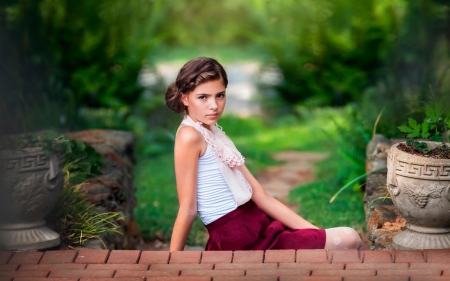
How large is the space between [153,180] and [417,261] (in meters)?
4.30

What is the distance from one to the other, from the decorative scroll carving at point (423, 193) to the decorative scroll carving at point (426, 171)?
0.05m

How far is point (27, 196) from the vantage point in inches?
133

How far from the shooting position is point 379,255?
10.4 feet

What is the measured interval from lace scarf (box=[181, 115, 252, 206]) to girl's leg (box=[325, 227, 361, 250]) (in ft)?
1.51

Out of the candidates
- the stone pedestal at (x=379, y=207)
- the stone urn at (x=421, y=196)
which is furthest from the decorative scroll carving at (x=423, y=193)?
the stone pedestal at (x=379, y=207)

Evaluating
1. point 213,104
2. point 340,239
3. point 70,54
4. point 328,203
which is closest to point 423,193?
point 340,239

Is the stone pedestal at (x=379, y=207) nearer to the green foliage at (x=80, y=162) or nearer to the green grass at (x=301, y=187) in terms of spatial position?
the green grass at (x=301, y=187)

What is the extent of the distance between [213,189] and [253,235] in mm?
310

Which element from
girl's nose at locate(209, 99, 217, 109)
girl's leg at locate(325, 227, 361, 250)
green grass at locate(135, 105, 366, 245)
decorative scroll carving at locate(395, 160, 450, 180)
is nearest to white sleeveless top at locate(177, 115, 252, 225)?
girl's nose at locate(209, 99, 217, 109)

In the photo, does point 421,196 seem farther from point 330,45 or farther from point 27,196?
point 330,45

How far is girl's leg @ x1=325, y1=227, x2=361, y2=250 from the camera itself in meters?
3.41

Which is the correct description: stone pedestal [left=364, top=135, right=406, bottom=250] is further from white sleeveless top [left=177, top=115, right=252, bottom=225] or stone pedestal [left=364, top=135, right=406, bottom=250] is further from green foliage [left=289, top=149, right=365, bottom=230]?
white sleeveless top [left=177, top=115, right=252, bottom=225]

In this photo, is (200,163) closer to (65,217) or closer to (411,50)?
(65,217)

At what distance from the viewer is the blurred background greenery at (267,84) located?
608 cm
